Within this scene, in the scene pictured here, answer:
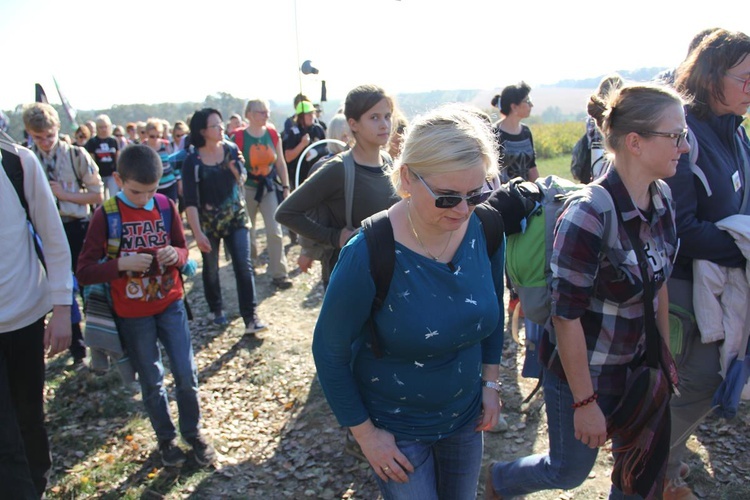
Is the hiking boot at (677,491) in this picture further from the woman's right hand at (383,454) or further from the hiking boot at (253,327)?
the hiking boot at (253,327)

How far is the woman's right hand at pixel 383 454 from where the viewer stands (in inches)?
82.3

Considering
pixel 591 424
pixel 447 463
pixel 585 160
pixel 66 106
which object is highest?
pixel 585 160

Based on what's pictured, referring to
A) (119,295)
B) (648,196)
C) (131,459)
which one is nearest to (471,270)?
(648,196)

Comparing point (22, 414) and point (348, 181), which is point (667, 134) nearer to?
point (348, 181)

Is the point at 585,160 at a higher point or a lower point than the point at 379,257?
lower

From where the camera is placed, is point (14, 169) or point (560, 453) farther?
point (14, 169)

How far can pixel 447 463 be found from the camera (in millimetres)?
2338

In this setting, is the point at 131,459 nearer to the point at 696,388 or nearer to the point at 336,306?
the point at 336,306

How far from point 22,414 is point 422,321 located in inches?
99.3

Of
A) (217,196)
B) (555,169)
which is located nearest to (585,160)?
(217,196)

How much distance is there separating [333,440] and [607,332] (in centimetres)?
256

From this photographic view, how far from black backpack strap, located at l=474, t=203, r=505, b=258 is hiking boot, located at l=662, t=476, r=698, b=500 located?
6.82ft

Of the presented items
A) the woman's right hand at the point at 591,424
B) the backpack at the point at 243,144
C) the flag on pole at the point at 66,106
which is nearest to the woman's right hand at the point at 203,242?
the backpack at the point at 243,144

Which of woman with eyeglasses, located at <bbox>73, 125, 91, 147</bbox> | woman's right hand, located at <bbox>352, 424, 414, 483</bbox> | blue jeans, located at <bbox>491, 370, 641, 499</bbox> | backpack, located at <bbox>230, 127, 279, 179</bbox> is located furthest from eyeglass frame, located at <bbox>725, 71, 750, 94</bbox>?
woman with eyeglasses, located at <bbox>73, 125, 91, 147</bbox>
